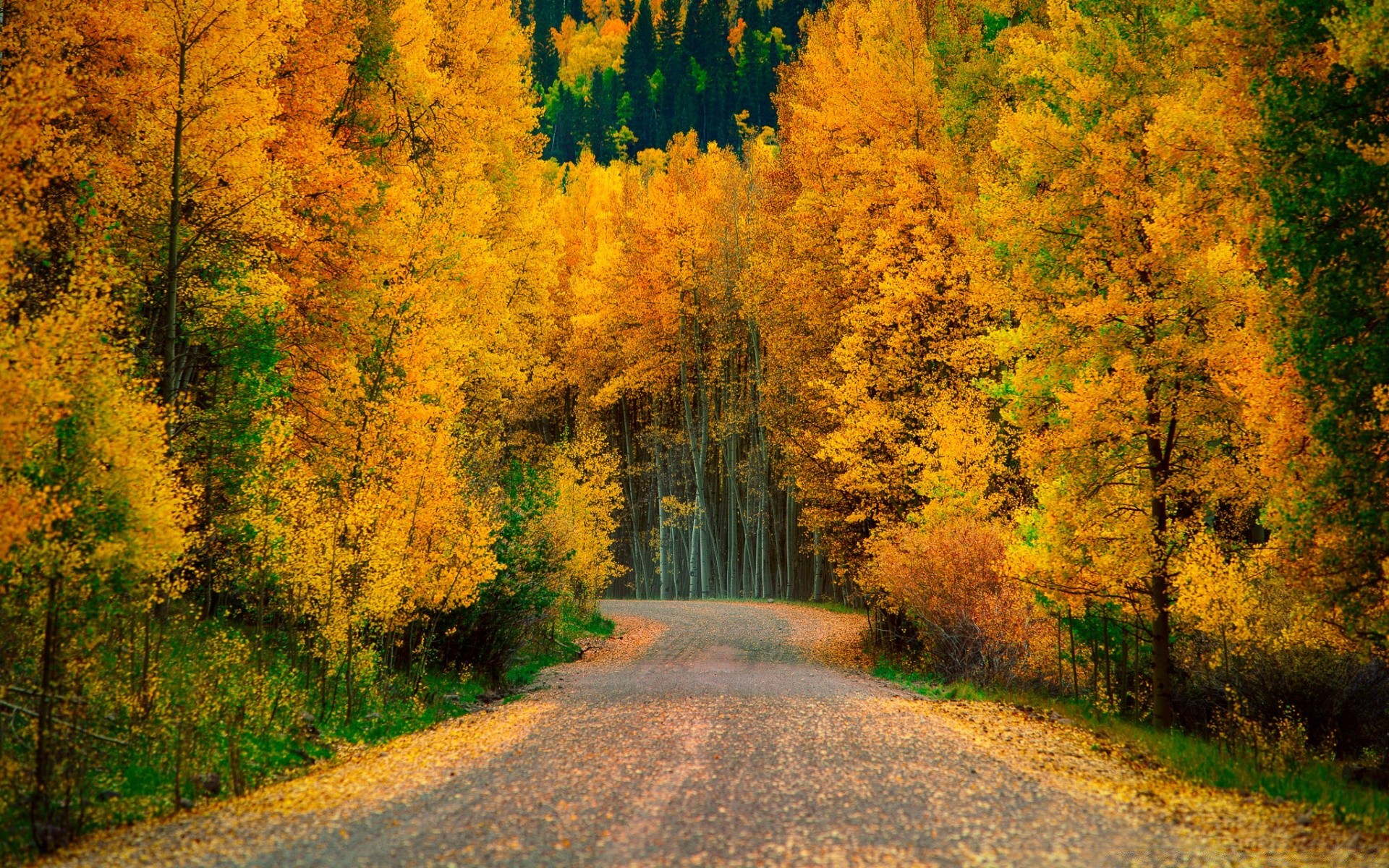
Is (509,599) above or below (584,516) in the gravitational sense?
below

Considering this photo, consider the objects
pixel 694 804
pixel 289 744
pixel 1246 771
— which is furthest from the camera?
pixel 289 744

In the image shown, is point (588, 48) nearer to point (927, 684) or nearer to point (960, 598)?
point (960, 598)

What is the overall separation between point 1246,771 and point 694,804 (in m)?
5.01

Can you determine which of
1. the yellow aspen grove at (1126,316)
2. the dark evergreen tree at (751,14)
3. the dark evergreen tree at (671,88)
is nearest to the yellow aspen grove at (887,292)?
the yellow aspen grove at (1126,316)

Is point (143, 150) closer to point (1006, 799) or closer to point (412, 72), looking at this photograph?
point (412, 72)

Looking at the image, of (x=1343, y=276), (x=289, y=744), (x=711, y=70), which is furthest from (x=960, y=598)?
(x=711, y=70)

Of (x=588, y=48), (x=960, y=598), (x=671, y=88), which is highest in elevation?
(x=588, y=48)

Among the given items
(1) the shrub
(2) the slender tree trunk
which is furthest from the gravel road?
(2) the slender tree trunk

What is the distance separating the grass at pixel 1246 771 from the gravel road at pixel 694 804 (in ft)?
2.96

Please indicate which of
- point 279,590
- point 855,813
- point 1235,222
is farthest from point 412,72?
point 855,813

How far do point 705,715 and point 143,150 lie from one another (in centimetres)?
944

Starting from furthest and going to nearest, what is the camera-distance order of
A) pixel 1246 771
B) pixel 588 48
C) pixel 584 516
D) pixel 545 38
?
pixel 545 38 < pixel 588 48 < pixel 584 516 < pixel 1246 771

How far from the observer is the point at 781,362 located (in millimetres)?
22250

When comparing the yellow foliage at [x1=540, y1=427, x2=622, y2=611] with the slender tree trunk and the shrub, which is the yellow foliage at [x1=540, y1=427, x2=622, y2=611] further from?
the slender tree trunk
